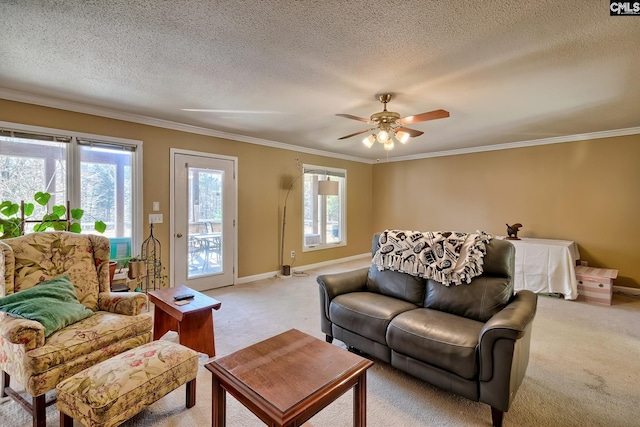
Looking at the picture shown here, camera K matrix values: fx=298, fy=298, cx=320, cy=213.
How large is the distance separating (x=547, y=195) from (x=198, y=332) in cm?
549

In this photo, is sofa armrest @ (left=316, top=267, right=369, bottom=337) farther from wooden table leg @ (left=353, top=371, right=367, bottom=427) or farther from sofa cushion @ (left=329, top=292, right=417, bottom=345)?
wooden table leg @ (left=353, top=371, right=367, bottom=427)

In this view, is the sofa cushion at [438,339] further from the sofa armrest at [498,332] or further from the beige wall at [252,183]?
the beige wall at [252,183]

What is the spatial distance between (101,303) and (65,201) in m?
1.71

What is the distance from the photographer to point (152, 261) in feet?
12.7

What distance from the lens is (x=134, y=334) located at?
82.4 inches

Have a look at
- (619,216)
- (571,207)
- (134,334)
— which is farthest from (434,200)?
(134,334)

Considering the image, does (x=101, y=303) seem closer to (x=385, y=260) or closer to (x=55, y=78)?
(x=55, y=78)

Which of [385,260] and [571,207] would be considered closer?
[385,260]

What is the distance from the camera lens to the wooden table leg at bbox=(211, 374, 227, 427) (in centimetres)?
145

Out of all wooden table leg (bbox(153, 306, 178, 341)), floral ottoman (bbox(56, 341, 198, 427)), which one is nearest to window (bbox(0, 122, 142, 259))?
wooden table leg (bbox(153, 306, 178, 341))

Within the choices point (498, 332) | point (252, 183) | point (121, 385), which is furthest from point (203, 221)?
point (498, 332)

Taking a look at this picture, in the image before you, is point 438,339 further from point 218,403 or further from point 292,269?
point 292,269

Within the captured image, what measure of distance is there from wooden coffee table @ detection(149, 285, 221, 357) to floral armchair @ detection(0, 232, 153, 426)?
225 millimetres

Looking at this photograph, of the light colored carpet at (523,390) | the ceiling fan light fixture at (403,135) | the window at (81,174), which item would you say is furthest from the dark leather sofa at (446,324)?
the window at (81,174)
